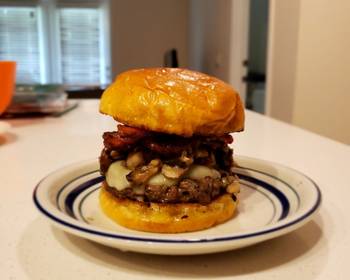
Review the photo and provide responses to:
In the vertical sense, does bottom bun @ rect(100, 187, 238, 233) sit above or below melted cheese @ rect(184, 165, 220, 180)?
below

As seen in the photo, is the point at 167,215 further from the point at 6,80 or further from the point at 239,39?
the point at 239,39

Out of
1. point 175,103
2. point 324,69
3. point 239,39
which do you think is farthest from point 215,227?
point 239,39

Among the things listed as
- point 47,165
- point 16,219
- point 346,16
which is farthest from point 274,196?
point 346,16

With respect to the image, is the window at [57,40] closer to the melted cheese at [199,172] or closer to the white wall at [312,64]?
the white wall at [312,64]

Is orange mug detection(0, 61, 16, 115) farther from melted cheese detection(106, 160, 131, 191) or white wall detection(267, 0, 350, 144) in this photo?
white wall detection(267, 0, 350, 144)

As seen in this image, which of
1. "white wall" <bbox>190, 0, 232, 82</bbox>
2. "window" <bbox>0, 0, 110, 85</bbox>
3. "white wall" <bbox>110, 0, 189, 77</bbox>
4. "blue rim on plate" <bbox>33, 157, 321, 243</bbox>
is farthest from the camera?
"window" <bbox>0, 0, 110, 85</bbox>

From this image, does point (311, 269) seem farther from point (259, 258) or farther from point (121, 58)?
point (121, 58)

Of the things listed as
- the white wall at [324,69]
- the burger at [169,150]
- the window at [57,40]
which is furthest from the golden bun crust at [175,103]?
the window at [57,40]

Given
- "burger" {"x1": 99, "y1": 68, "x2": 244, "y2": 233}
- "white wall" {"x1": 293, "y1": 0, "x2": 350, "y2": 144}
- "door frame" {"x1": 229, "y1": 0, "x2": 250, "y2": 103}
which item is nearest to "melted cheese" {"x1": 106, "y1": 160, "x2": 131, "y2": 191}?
"burger" {"x1": 99, "y1": 68, "x2": 244, "y2": 233}

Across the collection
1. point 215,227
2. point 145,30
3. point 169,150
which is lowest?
point 215,227
